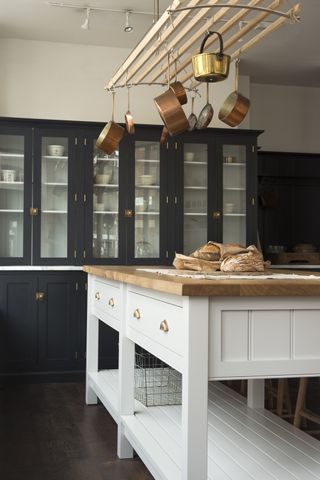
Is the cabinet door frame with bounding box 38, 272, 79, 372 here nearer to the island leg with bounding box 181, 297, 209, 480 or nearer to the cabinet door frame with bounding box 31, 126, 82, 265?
the cabinet door frame with bounding box 31, 126, 82, 265

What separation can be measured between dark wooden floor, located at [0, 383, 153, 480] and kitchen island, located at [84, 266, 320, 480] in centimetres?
28

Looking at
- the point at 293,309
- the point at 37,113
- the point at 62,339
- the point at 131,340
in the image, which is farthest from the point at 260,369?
the point at 37,113

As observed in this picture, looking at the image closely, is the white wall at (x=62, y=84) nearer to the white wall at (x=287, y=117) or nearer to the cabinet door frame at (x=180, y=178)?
the cabinet door frame at (x=180, y=178)

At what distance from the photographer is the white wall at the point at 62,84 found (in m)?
5.74

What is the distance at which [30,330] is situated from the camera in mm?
5297

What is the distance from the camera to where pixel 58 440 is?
356cm

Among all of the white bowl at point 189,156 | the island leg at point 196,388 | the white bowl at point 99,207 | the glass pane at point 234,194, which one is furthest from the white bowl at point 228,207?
the island leg at point 196,388

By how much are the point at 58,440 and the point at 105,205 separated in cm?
244

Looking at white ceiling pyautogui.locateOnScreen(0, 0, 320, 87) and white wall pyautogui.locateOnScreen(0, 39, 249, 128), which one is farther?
white wall pyautogui.locateOnScreen(0, 39, 249, 128)

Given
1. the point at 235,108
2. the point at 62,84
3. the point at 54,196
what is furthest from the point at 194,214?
the point at 235,108

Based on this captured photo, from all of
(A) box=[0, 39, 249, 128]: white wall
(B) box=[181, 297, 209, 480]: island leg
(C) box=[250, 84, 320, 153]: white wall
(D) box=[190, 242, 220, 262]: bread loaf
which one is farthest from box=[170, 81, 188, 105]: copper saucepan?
(C) box=[250, 84, 320, 153]: white wall

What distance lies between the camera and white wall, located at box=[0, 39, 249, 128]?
574 cm

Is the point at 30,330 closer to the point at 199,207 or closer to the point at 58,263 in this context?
the point at 58,263

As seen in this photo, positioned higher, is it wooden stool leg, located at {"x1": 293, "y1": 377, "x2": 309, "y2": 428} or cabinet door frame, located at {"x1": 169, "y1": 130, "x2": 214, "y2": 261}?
cabinet door frame, located at {"x1": 169, "y1": 130, "x2": 214, "y2": 261}
